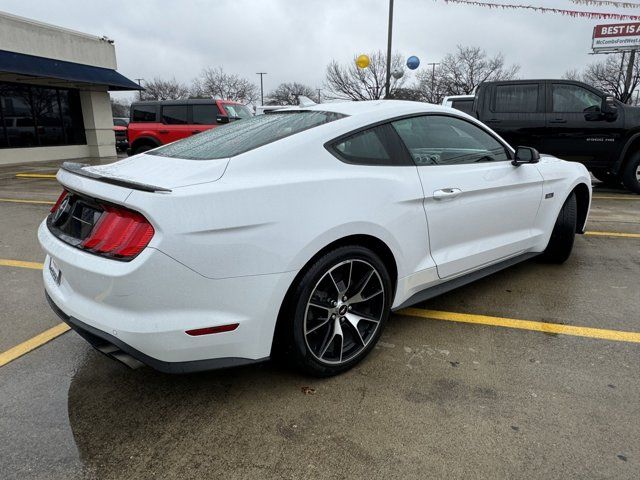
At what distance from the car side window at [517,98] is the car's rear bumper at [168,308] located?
7593 millimetres

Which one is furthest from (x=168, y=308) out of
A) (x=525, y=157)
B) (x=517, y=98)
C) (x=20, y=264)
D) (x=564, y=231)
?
(x=517, y=98)

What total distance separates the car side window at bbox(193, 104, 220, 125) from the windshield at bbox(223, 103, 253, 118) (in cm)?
37

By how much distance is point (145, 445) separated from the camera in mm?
2080

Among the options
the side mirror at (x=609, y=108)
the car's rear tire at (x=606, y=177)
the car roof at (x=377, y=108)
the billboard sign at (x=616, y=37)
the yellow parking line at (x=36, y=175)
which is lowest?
the yellow parking line at (x=36, y=175)

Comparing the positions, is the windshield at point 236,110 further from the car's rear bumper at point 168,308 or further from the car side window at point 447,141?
the car's rear bumper at point 168,308

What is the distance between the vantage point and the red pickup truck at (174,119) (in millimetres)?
13219

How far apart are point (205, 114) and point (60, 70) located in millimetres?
5583

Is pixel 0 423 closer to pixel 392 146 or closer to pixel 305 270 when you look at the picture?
pixel 305 270

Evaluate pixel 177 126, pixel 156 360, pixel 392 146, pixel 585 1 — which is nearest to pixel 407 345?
pixel 392 146

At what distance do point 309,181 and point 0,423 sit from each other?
6.28ft

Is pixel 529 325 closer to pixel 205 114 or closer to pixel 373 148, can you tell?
pixel 373 148

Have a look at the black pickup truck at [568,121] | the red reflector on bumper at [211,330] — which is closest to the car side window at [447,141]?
the red reflector on bumper at [211,330]

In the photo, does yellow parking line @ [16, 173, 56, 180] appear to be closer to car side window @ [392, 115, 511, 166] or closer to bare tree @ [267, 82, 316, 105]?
car side window @ [392, 115, 511, 166]

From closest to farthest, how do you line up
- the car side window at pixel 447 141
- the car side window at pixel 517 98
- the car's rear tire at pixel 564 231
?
the car side window at pixel 447 141 → the car's rear tire at pixel 564 231 → the car side window at pixel 517 98
